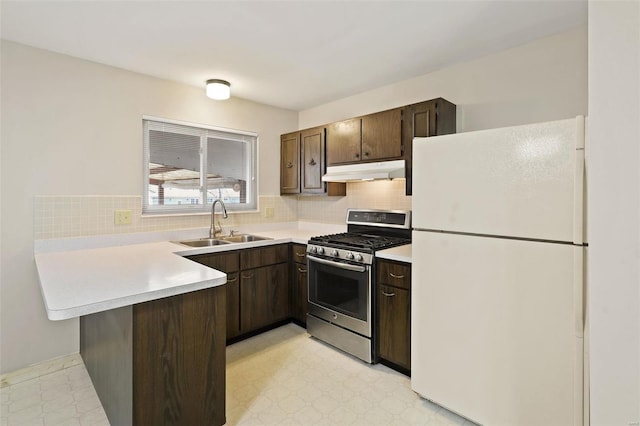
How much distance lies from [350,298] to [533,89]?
6.67ft

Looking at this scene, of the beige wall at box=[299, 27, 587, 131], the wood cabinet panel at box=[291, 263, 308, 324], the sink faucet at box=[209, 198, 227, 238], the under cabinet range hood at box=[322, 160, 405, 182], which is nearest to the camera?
the beige wall at box=[299, 27, 587, 131]

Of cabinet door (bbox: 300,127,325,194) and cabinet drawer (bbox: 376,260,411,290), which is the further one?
cabinet door (bbox: 300,127,325,194)

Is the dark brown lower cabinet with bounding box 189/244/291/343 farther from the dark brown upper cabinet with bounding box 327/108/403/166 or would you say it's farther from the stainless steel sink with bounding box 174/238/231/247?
the dark brown upper cabinet with bounding box 327/108/403/166

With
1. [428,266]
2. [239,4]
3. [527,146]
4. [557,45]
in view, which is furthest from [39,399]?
[557,45]

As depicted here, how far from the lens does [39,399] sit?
200 centimetres

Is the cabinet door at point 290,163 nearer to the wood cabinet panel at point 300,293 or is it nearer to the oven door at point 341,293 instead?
the wood cabinet panel at point 300,293

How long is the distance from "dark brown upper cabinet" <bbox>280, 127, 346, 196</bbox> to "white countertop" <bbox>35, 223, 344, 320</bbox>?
0.81m

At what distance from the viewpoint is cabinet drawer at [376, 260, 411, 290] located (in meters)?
2.20

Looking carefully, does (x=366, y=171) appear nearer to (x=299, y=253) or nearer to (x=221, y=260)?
(x=299, y=253)

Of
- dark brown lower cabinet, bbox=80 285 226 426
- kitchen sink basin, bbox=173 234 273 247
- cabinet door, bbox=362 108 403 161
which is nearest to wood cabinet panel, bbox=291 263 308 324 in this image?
kitchen sink basin, bbox=173 234 273 247

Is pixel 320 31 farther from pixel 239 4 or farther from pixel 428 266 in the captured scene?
pixel 428 266

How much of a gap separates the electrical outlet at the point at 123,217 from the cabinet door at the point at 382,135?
209 centimetres

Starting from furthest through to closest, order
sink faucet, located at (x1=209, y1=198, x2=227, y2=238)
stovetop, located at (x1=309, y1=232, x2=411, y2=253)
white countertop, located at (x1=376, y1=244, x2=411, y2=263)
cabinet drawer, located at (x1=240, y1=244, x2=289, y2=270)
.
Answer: sink faucet, located at (x1=209, y1=198, x2=227, y2=238) → cabinet drawer, located at (x1=240, y1=244, x2=289, y2=270) → stovetop, located at (x1=309, y1=232, x2=411, y2=253) → white countertop, located at (x1=376, y1=244, x2=411, y2=263)

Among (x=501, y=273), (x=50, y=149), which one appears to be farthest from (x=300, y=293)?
(x=50, y=149)
